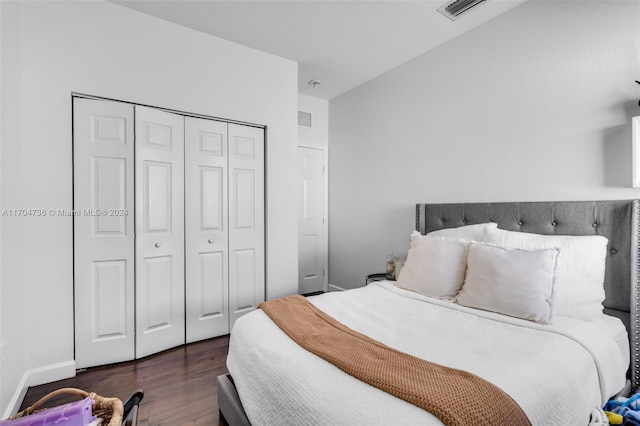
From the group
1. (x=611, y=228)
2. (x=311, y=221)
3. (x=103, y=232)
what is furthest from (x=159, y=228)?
(x=611, y=228)

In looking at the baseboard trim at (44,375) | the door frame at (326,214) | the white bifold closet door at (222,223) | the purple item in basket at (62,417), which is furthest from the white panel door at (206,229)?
the purple item in basket at (62,417)

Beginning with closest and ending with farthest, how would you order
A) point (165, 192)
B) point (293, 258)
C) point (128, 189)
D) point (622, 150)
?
1. point (622, 150)
2. point (128, 189)
3. point (165, 192)
4. point (293, 258)

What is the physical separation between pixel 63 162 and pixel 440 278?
275 cm

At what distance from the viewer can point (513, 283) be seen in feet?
5.60

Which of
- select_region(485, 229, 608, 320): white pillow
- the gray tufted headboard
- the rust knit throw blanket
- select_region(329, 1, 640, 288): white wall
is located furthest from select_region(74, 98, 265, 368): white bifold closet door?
select_region(485, 229, 608, 320): white pillow

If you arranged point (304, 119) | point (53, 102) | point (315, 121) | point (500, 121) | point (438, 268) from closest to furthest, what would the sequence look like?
1. point (438, 268)
2. point (53, 102)
3. point (500, 121)
4. point (304, 119)
5. point (315, 121)

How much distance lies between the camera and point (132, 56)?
2502 millimetres

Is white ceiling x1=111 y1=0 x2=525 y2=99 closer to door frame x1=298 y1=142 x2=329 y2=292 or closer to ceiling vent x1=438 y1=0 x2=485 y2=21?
ceiling vent x1=438 y1=0 x2=485 y2=21

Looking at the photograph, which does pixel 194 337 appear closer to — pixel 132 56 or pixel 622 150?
pixel 132 56

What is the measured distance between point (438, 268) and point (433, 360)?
898 mm

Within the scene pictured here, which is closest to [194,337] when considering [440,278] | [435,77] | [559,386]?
[440,278]

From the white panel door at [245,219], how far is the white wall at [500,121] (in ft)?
4.32

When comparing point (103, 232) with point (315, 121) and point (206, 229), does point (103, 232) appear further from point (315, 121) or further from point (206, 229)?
point (315, 121)

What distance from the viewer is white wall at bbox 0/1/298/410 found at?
1898mm
